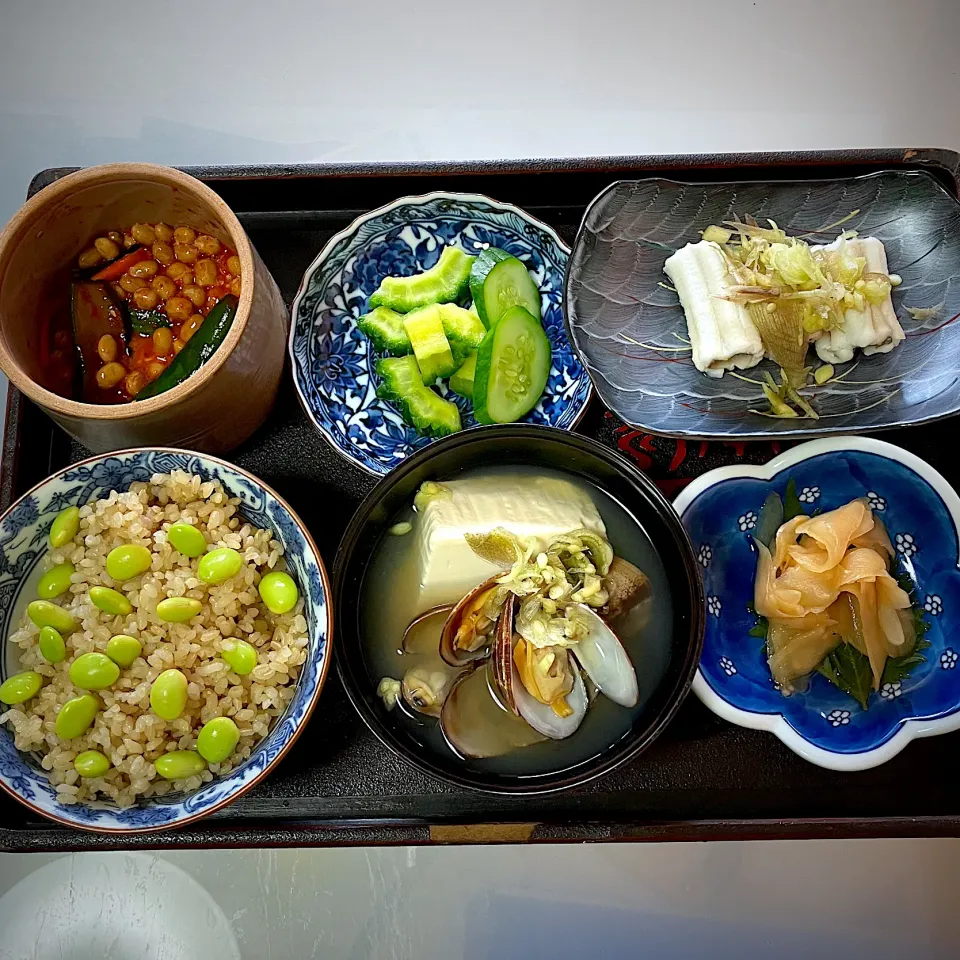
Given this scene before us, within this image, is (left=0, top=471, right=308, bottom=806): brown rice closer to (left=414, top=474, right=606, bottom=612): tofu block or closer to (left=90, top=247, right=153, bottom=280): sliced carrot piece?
(left=414, top=474, right=606, bottom=612): tofu block

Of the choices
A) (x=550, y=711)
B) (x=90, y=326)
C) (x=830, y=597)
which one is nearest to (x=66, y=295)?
(x=90, y=326)

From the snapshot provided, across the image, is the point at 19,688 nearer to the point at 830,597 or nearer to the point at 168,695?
the point at 168,695

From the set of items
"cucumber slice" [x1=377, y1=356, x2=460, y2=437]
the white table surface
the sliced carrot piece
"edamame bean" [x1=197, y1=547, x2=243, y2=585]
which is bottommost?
"edamame bean" [x1=197, y1=547, x2=243, y2=585]

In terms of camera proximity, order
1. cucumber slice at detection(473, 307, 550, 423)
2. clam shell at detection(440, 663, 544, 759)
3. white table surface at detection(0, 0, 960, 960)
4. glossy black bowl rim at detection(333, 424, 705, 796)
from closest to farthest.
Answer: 1. glossy black bowl rim at detection(333, 424, 705, 796)
2. clam shell at detection(440, 663, 544, 759)
3. cucumber slice at detection(473, 307, 550, 423)
4. white table surface at detection(0, 0, 960, 960)

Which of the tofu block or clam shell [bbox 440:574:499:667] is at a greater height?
the tofu block

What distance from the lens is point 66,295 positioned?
1620 mm

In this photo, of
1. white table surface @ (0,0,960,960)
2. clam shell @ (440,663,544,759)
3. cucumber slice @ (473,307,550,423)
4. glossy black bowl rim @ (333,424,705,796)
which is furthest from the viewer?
white table surface @ (0,0,960,960)

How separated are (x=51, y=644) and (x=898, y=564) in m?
1.49

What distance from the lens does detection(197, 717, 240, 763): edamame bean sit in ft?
4.42

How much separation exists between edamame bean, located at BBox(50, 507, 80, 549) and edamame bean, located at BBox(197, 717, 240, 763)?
Answer: 0.40 meters

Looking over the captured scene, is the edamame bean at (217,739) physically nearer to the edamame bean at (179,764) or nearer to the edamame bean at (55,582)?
the edamame bean at (179,764)

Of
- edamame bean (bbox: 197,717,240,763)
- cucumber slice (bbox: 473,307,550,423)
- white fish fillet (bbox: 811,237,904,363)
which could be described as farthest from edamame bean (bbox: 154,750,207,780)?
white fish fillet (bbox: 811,237,904,363)

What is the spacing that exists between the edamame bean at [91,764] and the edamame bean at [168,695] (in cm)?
11
